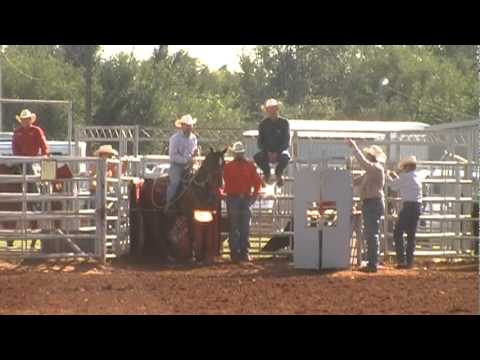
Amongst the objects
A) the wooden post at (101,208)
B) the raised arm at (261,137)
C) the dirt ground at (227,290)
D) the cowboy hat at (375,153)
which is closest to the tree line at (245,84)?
the raised arm at (261,137)

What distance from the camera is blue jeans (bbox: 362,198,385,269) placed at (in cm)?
1662

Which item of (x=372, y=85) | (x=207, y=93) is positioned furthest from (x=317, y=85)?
(x=207, y=93)

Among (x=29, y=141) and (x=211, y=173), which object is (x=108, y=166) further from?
(x=211, y=173)

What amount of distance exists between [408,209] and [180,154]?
3.51 metres

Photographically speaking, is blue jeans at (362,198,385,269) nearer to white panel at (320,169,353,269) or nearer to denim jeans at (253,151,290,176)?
white panel at (320,169,353,269)

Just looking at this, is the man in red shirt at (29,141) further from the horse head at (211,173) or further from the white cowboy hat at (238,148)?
the white cowboy hat at (238,148)

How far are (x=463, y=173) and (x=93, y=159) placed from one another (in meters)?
7.01

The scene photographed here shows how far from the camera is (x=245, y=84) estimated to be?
236ft

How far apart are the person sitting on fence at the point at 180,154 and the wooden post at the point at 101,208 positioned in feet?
3.89

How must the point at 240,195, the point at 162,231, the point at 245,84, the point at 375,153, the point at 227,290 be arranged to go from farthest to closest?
the point at 245,84 < the point at 162,231 < the point at 240,195 < the point at 375,153 < the point at 227,290

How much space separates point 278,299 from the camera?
12.9 metres

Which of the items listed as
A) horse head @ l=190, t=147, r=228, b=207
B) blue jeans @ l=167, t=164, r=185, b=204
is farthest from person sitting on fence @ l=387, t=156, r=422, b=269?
blue jeans @ l=167, t=164, r=185, b=204

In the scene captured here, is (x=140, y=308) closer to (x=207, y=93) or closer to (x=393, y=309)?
(x=393, y=309)

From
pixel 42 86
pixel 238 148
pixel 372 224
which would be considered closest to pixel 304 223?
pixel 372 224
